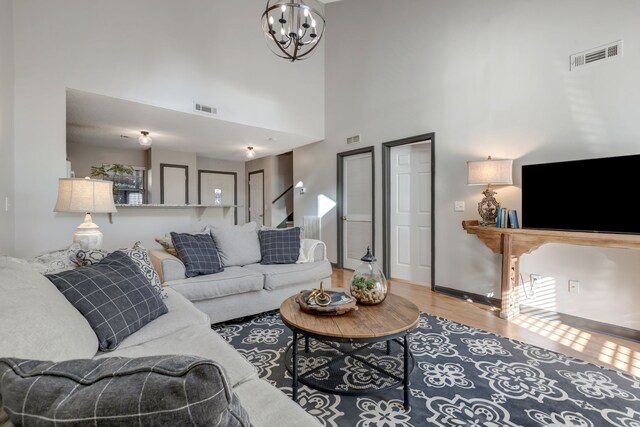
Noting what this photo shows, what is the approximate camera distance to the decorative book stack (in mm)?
3043

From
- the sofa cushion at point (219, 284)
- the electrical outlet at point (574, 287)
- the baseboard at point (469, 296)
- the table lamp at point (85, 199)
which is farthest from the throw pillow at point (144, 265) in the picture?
the electrical outlet at point (574, 287)

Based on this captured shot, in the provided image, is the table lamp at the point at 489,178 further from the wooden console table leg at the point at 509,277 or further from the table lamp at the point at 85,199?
the table lamp at the point at 85,199

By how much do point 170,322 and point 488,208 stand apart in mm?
3160

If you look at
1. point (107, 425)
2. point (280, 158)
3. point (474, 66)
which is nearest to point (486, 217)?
point (474, 66)

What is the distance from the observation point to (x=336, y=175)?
17.9ft

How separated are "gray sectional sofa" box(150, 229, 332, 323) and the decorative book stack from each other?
74.1 inches

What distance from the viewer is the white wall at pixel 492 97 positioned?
→ 2658mm

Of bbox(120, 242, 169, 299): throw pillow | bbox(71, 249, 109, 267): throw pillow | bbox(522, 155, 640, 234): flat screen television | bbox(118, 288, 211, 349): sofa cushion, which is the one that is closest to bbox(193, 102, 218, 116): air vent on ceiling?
bbox(120, 242, 169, 299): throw pillow

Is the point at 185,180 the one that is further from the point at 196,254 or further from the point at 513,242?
the point at 513,242

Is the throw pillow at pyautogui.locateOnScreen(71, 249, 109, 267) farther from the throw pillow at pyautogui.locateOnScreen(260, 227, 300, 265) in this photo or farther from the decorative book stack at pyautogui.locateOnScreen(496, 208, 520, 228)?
the decorative book stack at pyautogui.locateOnScreen(496, 208, 520, 228)

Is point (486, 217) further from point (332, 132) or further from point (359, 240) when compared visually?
point (332, 132)

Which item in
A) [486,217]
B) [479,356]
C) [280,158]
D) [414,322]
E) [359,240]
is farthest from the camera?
[280,158]

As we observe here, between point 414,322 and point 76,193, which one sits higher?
point 76,193

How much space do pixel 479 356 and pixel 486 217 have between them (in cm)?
158
